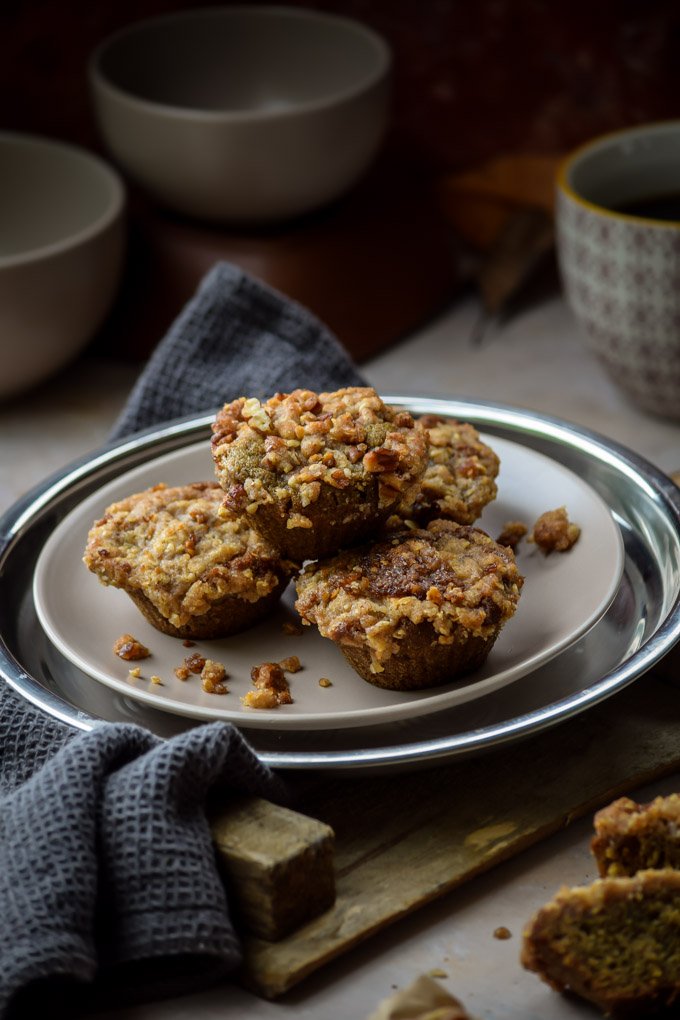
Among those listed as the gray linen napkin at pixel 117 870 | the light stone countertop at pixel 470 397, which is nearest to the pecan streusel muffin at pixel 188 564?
the gray linen napkin at pixel 117 870

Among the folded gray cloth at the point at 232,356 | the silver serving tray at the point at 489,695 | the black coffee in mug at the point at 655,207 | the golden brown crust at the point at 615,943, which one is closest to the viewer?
the golden brown crust at the point at 615,943

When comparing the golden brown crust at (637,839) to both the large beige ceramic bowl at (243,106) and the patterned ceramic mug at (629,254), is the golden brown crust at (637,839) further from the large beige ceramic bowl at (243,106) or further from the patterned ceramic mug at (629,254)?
the large beige ceramic bowl at (243,106)

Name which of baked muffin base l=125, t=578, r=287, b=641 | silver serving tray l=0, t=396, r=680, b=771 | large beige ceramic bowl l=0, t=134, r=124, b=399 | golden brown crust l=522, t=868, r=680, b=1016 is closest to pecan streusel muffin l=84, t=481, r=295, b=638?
baked muffin base l=125, t=578, r=287, b=641

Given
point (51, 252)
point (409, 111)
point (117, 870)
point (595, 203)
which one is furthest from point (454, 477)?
point (409, 111)

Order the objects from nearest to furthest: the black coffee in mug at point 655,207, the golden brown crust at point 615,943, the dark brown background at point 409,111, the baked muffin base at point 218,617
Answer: the golden brown crust at point 615,943 → the baked muffin base at point 218,617 → the black coffee in mug at point 655,207 → the dark brown background at point 409,111

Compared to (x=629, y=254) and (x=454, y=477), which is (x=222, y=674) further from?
(x=629, y=254)

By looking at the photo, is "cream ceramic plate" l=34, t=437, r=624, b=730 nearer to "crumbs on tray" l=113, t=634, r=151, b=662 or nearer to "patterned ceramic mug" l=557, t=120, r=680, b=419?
"crumbs on tray" l=113, t=634, r=151, b=662

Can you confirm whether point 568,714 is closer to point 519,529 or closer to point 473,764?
point 473,764
